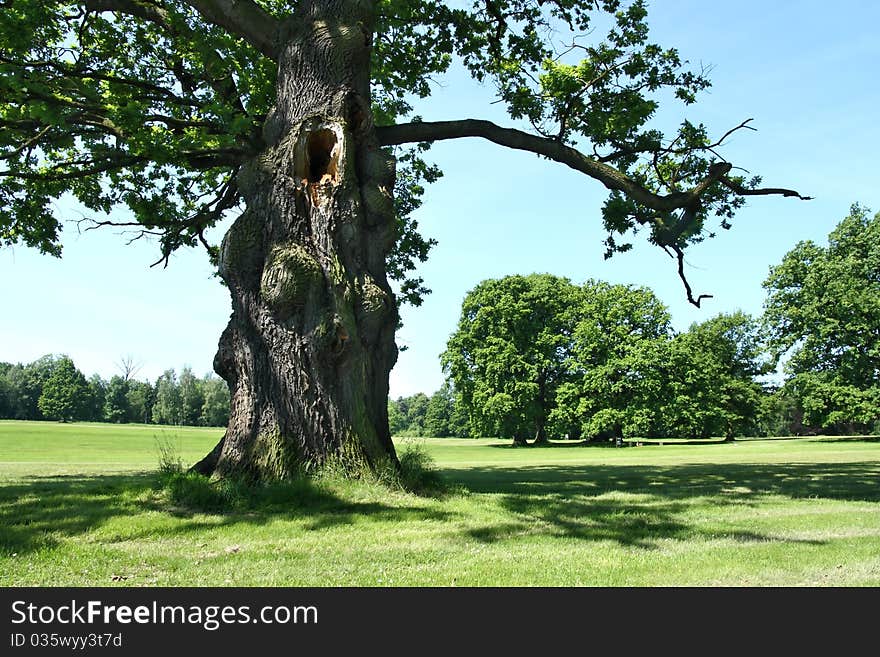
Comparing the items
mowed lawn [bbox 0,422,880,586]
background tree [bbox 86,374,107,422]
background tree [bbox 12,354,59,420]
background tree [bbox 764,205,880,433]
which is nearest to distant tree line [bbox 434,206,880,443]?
background tree [bbox 764,205,880,433]

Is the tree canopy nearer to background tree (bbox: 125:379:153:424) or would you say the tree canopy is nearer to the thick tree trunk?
the thick tree trunk

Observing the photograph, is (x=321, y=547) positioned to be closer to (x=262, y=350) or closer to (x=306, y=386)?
(x=306, y=386)

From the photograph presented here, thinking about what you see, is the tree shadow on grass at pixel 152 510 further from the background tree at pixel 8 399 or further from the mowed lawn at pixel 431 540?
the background tree at pixel 8 399

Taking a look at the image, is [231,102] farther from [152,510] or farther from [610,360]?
[610,360]

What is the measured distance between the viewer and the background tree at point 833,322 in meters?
39.3

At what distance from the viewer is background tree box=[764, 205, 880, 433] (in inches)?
1548

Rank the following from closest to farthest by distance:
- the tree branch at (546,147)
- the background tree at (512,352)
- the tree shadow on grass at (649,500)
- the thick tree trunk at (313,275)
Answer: the tree shadow on grass at (649,500)
the thick tree trunk at (313,275)
the tree branch at (546,147)
the background tree at (512,352)

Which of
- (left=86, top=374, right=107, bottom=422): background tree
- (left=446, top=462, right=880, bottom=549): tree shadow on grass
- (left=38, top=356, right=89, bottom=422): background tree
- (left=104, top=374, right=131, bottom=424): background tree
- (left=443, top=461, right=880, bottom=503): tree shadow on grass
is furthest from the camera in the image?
(left=104, top=374, right=131, bottom=424): background tree

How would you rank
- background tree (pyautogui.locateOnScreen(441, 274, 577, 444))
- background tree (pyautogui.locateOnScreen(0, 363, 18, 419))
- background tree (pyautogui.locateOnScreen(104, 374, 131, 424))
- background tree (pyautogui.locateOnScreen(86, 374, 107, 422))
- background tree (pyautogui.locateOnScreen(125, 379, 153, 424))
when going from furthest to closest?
background tree (pyautogui.locateOnScreen(125, 379, 153, 424)) < background tree (pyautogui.locateOnScreen(104, 374, 131, 424)) < background tree (pyautogui.locateOnScreen(86, 374, 107, 422)) < background tree (pyautogui.locateOnScreen(0, 363, 18, 419)) < background tree (pyautogui.locateOnScreen(441, 274, 577, 444))

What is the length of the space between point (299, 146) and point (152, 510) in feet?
18.6

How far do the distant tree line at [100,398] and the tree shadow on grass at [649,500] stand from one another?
97330mm

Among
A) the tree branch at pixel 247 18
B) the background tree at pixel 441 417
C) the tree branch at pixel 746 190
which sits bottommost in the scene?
the background tree at pixel 441 417

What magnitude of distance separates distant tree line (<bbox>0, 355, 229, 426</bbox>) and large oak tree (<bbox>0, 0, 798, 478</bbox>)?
296 feet

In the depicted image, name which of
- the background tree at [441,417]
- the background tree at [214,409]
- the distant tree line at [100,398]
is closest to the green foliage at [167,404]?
the distant tree line at [100,398]
